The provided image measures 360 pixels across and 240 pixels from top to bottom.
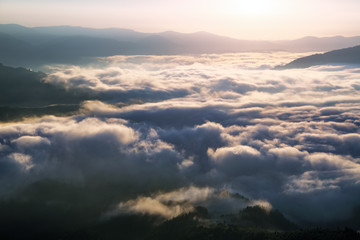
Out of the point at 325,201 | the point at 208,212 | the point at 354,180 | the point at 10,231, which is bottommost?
the point at 10,231

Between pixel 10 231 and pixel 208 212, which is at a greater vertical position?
pixel 208 212

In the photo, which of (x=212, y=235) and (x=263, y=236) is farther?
(x=212, y=235)

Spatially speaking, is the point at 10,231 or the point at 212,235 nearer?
the point at 212,235

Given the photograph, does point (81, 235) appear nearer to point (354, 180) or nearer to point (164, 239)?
point (164, 239)

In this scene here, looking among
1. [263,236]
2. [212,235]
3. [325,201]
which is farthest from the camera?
[325,201]

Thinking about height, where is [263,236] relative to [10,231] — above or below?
above

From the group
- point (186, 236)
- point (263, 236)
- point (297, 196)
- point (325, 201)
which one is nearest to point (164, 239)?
point (186, 236)

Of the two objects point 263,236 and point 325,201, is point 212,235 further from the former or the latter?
point 325,201

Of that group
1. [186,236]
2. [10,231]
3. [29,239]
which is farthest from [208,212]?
[10,231]

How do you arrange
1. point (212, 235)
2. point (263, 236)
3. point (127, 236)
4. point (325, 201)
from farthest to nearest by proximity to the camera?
point (127, 236), point (325, 201), point (212, 235), point (263, 236)
